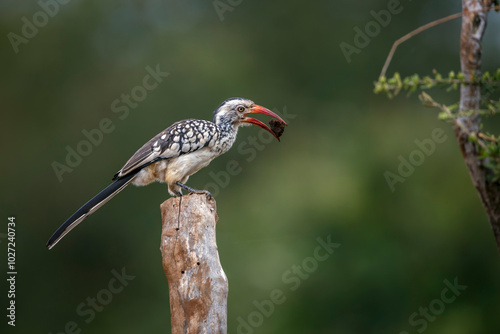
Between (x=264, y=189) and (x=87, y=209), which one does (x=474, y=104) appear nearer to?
(x=87, y=209)

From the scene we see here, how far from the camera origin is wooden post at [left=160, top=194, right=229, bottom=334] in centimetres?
499

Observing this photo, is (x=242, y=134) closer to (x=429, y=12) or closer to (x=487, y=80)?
(x=429, y=12)

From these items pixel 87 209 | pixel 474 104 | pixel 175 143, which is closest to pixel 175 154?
pixel 175 143

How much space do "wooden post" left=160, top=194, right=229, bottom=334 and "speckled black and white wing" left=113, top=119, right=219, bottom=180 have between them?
0.97 metres

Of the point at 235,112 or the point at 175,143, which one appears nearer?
the point at 175,143

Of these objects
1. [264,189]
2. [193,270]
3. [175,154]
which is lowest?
[264,189]

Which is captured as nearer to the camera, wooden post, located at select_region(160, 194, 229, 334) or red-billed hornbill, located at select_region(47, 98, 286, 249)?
wooden post, located at select_region(160, 194, 229, 334)

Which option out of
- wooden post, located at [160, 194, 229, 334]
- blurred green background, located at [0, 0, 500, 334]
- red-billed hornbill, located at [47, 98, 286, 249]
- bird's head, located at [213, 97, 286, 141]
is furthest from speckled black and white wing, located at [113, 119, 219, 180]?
blurred green background, located at [0, 0, 500, 334]

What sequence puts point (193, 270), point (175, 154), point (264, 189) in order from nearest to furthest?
point (193, 270) < point (175, 154) < point (264, 189)

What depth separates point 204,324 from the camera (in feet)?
16.3

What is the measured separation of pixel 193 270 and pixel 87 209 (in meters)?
1.31

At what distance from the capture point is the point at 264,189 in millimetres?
14109

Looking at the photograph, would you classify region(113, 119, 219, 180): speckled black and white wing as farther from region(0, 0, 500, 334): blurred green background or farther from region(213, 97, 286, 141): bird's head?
region(0, 0, 500, 334): blurred green background


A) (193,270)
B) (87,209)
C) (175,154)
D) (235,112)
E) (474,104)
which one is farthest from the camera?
(235,112)
